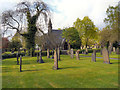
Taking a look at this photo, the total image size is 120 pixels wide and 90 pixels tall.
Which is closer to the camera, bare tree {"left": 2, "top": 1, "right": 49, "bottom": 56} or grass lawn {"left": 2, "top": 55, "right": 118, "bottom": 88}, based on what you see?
grass lawn {"left": 2, "top": 55, "right": 118, "bottom": 88}

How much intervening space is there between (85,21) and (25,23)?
1098 inches

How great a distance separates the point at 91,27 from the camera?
4822 centimetres

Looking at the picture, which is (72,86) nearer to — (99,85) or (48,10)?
(99,85)

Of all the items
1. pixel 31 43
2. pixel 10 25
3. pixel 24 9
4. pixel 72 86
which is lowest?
pixel 72 86

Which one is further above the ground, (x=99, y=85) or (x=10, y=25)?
(x=10, y=25)

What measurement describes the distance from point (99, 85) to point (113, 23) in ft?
95.0

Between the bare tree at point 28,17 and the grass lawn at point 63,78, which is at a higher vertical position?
the bare tree at point 28,17

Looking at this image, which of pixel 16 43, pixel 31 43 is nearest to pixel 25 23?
pixel 31 43

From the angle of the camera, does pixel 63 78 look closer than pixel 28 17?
Yes

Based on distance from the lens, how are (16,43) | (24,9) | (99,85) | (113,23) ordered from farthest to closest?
(16,43), (113,23), (24,9), (99,85)

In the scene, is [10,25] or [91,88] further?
[10,25]

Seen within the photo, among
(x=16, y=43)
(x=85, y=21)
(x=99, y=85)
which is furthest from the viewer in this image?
(x=85, y=21)

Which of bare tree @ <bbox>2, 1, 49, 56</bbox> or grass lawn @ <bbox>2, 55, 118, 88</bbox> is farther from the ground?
bare tree @ <bbox>2, 1, 49, 56</bbox>

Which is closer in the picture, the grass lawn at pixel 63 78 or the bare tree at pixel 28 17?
the grass lawn at pixel 63 78
